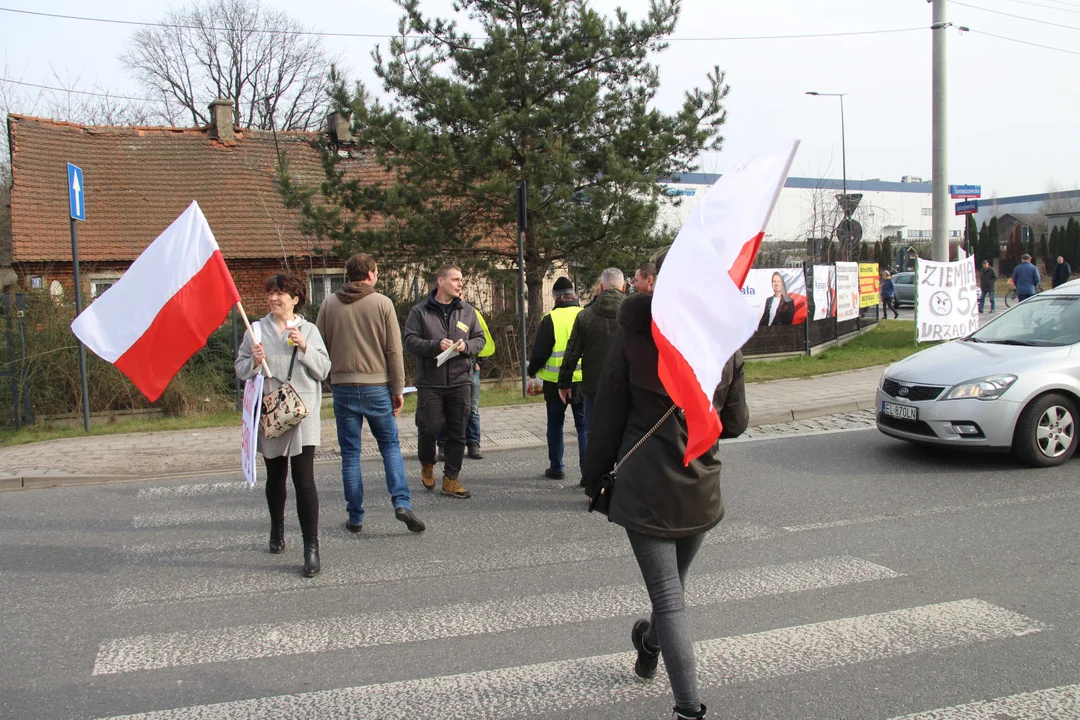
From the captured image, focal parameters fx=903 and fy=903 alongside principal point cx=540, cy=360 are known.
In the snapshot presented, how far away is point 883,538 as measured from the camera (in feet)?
19.1

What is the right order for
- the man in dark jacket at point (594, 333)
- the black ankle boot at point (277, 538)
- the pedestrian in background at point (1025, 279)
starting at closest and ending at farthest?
the black ankle boot at point (277, 538)
the man in dark jacket at point (594, 333)
the pedestrian in background at point (1025, 279)

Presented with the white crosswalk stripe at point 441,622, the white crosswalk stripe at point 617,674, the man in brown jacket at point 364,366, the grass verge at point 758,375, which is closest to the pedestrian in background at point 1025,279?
the grass verge at point 758,375

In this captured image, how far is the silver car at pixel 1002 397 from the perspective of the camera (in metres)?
7.54

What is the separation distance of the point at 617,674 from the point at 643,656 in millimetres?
179

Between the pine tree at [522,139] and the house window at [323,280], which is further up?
the pine tree at [522,139]

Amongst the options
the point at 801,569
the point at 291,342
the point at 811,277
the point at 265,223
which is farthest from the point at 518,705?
the point at 265,223

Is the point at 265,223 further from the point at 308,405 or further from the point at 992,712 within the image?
the point at 992,712

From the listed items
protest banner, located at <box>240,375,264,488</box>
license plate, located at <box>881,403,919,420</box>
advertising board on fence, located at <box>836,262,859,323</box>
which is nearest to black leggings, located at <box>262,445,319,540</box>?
protest banner, located at <box>240,375,264,488</box>

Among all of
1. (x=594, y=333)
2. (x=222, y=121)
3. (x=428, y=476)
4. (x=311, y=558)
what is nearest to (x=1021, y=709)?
(x=311, y=558)

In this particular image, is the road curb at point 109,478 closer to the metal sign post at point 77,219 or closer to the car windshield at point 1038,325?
the metal sign post at point 77,219

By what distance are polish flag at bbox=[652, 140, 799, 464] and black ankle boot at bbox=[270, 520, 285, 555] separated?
362 cm

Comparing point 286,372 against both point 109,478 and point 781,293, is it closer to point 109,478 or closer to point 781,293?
point 109,478

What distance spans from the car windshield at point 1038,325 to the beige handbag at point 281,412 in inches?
257

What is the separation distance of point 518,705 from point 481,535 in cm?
266
